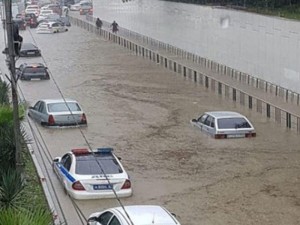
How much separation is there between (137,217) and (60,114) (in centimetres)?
1765

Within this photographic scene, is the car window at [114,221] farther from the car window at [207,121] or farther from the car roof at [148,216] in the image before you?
the car window at [207,121]

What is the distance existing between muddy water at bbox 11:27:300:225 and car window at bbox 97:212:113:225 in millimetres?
3257

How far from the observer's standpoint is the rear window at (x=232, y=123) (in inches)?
1179

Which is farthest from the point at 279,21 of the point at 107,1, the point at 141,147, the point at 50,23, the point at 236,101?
the point at 107,1

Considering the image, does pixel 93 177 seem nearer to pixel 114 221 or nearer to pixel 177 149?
pixel 114 221

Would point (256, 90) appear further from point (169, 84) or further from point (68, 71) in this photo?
point (68, 71)

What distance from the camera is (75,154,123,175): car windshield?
20516 millimetres

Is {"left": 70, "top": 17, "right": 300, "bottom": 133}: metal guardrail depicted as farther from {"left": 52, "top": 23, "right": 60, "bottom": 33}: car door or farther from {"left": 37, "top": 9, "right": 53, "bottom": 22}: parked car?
{"left": 37, "top": 9, "right": 53, "bottom": 22}: parked car

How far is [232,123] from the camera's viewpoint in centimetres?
3006

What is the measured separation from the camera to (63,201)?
20.2 meters

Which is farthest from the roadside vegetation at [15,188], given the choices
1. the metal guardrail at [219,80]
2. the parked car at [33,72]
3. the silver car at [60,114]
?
the parked car at [33,72]

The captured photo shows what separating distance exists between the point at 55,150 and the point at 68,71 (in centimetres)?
2560

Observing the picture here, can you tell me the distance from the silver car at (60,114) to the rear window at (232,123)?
5.63 m

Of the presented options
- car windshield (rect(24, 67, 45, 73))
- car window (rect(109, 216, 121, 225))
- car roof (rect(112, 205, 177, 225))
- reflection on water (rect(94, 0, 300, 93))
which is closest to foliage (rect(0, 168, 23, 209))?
car window (rect(109, 216, 121, 225))
